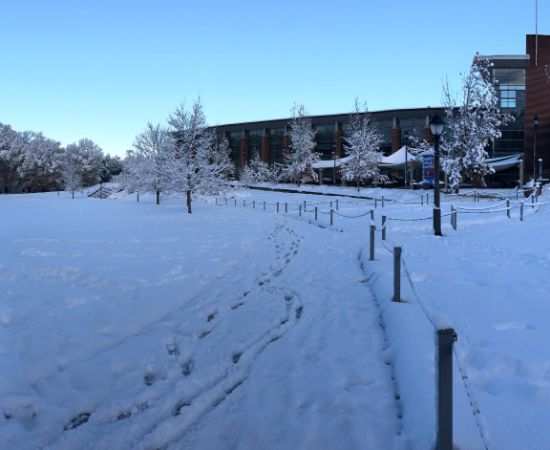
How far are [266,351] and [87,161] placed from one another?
301 feet

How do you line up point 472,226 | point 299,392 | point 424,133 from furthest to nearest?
1. point 424,133
2. point 472,226
3. point 299,392

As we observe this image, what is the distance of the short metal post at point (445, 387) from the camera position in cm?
304

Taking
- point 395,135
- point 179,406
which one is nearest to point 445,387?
point 179,406

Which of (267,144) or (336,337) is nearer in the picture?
(336,337)

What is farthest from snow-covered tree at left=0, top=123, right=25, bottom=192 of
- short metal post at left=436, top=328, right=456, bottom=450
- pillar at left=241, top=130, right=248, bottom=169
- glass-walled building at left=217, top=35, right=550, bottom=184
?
short metal post at left=436, top=328, right=456, bottom=450

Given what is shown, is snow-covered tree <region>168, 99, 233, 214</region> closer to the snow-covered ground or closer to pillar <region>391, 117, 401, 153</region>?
the snow-covered ground

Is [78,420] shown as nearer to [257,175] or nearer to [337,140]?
[257,175]

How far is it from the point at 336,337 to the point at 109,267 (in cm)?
618

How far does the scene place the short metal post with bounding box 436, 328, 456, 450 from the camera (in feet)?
9.98

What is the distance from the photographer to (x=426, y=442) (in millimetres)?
3510

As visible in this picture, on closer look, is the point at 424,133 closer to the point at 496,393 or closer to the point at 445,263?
the point at 445,263

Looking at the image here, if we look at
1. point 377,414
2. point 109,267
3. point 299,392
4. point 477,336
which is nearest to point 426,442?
point 377,414

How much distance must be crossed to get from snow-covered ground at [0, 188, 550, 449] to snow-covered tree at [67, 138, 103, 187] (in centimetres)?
8359

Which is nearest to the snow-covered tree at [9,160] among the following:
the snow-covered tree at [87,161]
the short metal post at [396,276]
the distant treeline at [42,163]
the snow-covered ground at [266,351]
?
the distant treeline at [42,163]
